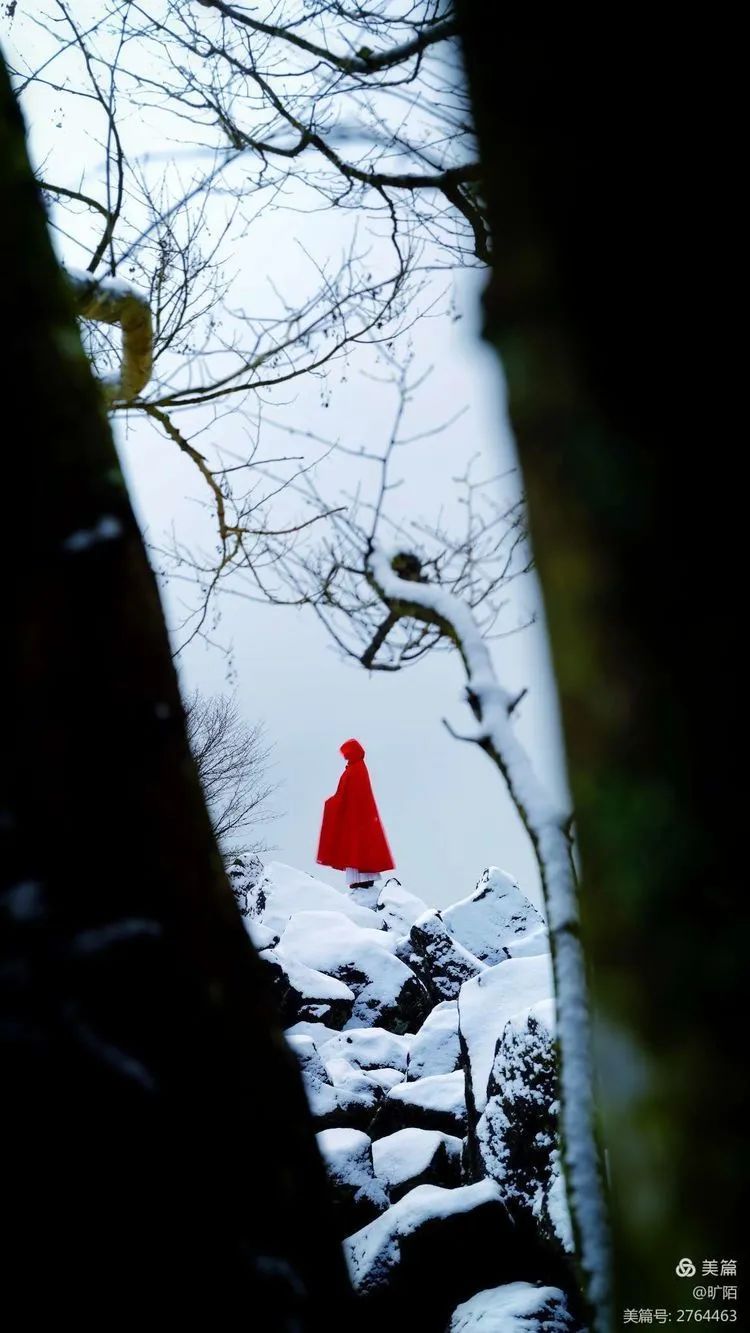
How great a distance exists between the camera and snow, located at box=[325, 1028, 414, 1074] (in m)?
6.55

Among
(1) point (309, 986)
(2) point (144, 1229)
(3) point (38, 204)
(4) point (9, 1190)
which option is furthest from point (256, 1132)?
(1) point (309, 986)

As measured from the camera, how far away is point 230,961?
1002mm

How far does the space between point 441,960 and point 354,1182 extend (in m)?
3.50

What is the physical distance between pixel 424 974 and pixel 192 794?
24.7ft

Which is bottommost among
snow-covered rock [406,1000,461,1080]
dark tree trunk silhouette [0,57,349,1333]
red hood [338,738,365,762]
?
snow-covered rock [406,1000,461,1080]

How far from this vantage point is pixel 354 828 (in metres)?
11.9

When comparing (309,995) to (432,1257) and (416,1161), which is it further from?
(432,1257)

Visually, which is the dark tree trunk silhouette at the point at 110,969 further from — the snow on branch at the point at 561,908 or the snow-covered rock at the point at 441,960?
the snow-covered rock at the point at 441,960

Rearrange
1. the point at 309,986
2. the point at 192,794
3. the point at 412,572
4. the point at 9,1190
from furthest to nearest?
the point at 309,986
the point at 412,572
the point at 192,794
the point at 9,1190

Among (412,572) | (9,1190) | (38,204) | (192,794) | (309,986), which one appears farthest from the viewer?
(309,986)

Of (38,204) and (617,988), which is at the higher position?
(38,204)

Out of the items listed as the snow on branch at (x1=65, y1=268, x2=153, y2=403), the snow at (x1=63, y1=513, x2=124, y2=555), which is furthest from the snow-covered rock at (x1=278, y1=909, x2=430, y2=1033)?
the snow at (x1=63, y1=513, x2=124, y2=555)

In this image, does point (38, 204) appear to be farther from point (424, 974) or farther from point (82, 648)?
point (424, 974)

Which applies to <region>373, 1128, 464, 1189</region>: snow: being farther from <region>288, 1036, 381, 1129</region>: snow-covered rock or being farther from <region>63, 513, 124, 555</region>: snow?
<region>63, 513, 124, 555</region>: snow
